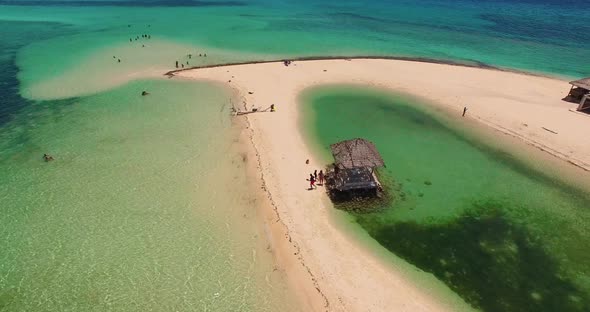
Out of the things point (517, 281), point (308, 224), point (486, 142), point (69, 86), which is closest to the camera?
point (517, 281)

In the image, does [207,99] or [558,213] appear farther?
[207,99]

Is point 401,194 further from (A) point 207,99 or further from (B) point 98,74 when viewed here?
(B) point 98,74

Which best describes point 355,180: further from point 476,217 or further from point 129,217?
point 129,217

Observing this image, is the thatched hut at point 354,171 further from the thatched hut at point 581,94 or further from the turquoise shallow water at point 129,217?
the thatched hut at point 581,94

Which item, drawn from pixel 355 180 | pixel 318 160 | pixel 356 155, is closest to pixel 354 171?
pixel 355 180

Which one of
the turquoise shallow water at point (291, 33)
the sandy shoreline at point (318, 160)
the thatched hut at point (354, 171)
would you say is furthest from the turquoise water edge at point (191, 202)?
the thatched hut at point (354, 171)

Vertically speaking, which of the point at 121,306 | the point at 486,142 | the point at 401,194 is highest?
the point at 486,142

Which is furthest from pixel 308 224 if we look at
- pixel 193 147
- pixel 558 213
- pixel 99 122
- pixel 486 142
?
pixel 99 122
